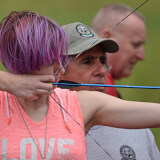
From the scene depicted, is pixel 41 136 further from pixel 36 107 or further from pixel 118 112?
pixel 118 112

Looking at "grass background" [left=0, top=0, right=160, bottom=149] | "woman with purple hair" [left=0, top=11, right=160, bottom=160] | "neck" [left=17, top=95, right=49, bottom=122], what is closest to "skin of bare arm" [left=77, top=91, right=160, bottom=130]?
"woman with purple hair" [left=0, top=11, right=160, bottom=160]

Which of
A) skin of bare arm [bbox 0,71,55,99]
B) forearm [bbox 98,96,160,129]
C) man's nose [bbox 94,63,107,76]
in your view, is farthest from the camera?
man's nose [bbox 94,63,107,76]

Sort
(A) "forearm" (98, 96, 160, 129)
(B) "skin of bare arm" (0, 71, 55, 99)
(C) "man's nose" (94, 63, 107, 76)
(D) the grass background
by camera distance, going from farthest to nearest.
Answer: (D) the grass background < (C) "man's nose" (94, 63, 107, 76) < (A) "forearm" (98, 96, 160, 129) < (B) "skin of bare arm" (0, 71, 55, 99)

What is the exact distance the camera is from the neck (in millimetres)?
1296

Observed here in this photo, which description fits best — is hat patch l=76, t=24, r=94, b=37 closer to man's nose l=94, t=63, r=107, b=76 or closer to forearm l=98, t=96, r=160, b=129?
man's nose l=94, t=63, r=107, b=76

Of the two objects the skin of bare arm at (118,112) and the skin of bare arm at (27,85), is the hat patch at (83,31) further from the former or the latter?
the skin of bare arm at (27,85)

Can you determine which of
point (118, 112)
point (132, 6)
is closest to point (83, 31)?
point (118, 112)

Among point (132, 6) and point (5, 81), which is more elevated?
point (132, 6)

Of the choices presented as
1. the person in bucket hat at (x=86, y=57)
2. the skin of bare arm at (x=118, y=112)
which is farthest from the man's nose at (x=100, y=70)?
the skin of bare arm at (x=118, y=112)

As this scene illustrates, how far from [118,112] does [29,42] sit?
0.36m

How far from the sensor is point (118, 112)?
1.34 metres

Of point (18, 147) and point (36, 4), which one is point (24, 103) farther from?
point (36, 4)

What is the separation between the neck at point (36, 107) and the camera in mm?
1296

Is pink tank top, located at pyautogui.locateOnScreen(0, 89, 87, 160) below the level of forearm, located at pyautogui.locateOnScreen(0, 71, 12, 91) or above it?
below
